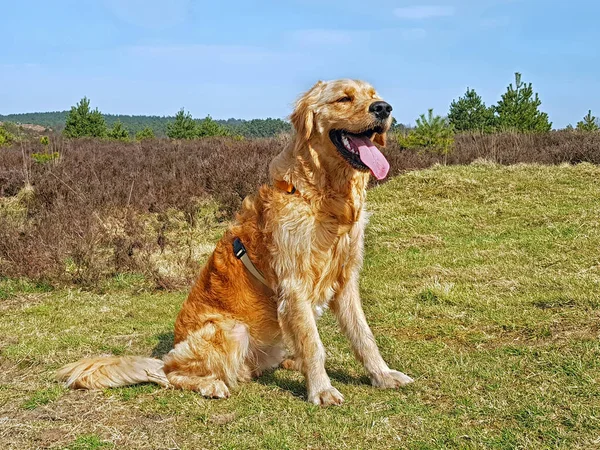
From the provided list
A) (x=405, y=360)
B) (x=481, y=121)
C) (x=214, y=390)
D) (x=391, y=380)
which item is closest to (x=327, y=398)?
(x=391, y=380)

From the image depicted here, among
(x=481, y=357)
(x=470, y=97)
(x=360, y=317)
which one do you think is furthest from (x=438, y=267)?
(x=470, y=97)

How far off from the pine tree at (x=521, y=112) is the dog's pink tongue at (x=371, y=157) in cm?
1904

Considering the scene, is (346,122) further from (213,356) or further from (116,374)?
(116,374)

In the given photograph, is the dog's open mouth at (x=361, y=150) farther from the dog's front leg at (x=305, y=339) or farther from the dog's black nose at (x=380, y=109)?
the dog's front leg at (x=305, y=339)

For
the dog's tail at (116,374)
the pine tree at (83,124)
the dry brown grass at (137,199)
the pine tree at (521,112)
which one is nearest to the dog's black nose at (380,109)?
the dog's tail at (116,374)

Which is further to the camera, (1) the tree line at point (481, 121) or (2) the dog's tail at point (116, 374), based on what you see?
(1) the tree line at point (481, 121)

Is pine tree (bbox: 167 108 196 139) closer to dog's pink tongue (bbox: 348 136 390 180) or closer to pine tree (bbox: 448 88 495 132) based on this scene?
pine tree (bbox: 448 88 495 132)

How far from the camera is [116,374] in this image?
12.1 feet

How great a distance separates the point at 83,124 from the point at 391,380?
3175 centimetres

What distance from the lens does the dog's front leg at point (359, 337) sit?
3.64 metres

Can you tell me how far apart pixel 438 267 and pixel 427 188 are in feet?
14.3

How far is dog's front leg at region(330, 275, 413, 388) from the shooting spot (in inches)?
143

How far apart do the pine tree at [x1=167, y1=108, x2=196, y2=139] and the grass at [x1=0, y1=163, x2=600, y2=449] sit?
92.7 feet

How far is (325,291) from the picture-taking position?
3.59 meters
